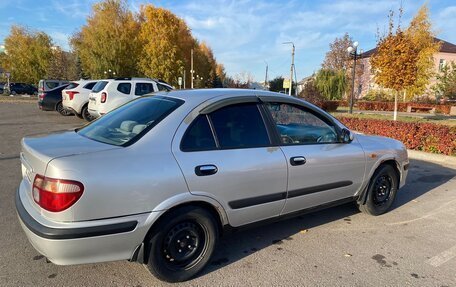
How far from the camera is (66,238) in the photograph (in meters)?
2.33

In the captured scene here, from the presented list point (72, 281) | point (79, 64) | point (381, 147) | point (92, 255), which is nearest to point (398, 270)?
point (381, 147)

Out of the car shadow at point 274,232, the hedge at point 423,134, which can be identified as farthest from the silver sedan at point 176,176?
the hedge at point 423,134

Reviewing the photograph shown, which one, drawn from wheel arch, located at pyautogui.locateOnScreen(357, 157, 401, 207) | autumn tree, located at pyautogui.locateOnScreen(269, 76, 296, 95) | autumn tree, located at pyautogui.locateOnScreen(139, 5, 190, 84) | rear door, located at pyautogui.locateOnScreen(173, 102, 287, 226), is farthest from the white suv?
autumn tree, located at pyautogui.locateOnScreen(269, 76, 296, 95)

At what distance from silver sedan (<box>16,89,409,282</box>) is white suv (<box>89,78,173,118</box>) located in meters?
8.22

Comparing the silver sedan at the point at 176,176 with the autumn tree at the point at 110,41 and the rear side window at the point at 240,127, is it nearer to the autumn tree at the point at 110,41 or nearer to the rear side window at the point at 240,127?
the rear side window at the point at 240,127

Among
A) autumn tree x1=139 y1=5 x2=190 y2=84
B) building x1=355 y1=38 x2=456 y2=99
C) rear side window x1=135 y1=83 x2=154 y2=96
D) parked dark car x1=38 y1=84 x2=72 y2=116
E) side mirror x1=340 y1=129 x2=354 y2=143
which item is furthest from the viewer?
building x1=355 y1=38 x2=456 y2=99

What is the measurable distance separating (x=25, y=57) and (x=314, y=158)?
59.2 metres

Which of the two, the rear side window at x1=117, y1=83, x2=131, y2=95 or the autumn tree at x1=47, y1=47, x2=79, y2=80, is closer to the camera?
the rear side window at x1=117, y1=83, x2=131, y2=95

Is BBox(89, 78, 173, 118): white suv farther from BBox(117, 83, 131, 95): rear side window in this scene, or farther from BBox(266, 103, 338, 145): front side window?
BBox(266, 103, 338, 145): front side window

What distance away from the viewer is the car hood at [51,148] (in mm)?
2477

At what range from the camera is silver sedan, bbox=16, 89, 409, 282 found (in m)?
2.38

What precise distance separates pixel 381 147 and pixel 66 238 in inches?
152

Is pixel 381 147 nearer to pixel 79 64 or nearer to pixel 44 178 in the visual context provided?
pixel 44 178

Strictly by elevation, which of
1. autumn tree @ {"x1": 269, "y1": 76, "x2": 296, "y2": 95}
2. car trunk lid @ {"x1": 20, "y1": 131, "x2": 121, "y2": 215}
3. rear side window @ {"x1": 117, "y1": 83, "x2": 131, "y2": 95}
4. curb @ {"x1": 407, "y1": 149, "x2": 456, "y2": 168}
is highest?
autumn tree @ {"x1": 269, "y1": 76, "x2": 296, "y2": 95}
